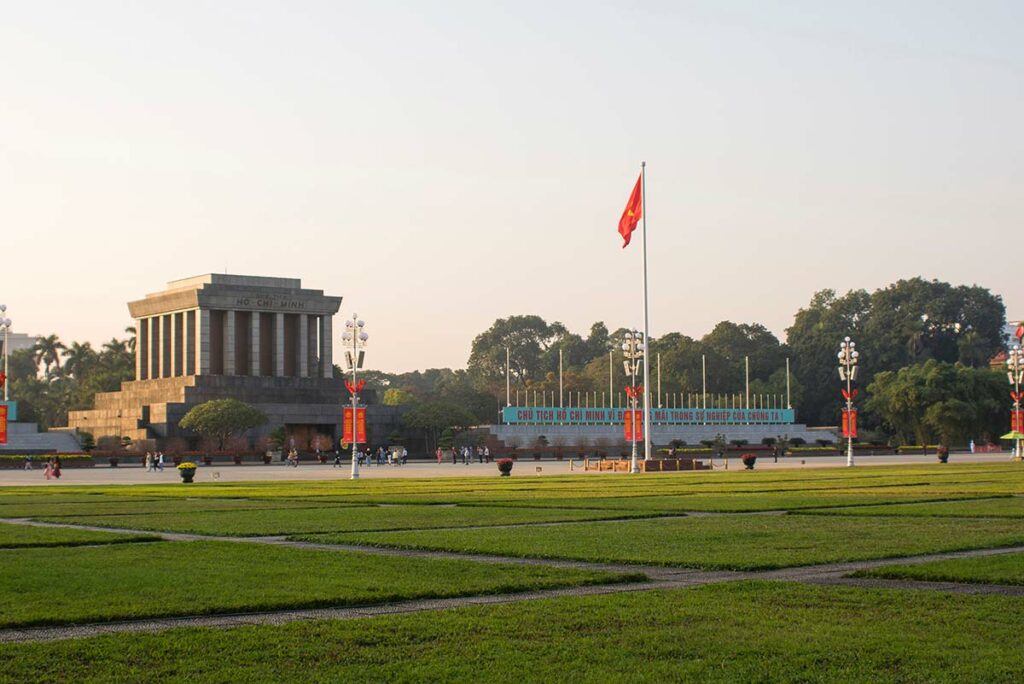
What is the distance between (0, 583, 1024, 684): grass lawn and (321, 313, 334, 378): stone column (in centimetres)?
11781

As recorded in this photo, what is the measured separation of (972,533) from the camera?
71.5ft

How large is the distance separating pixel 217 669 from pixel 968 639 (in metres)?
6.20

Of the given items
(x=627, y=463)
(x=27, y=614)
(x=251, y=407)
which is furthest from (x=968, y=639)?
(x=251, y=407)

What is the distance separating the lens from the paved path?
12680 mm

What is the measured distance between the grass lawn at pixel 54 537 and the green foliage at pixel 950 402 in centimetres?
10506

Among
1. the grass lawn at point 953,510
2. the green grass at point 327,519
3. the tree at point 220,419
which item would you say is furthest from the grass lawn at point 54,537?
the tree at point 220,419

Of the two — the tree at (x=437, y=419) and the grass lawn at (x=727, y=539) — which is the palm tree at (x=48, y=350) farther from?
the grass lawn at (x=727, y=539)

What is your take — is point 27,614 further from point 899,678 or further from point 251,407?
point 251,407

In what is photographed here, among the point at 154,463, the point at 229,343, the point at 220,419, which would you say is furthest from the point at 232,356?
the point at 154,463

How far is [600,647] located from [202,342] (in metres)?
114

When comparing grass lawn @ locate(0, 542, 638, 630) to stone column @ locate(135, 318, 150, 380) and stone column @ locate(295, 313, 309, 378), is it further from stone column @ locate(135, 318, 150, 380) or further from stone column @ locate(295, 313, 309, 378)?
stone column @ locate(135, 318, 150, 380)

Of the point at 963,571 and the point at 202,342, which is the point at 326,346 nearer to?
the point at 202,342

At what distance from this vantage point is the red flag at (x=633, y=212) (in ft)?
218

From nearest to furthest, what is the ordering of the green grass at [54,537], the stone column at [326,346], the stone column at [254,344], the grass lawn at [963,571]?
the grass lawn at [963,571] → the green grass at [54,537] → the stone column at [254,344] → the stone column at [326,346]
